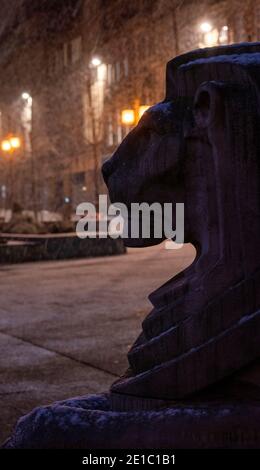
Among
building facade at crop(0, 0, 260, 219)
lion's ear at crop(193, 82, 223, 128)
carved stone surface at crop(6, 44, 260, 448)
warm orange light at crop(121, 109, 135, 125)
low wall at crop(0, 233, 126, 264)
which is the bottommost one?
low wall at crop(0, 233, 126, 264)

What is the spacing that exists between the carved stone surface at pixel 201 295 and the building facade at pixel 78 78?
53.0ft

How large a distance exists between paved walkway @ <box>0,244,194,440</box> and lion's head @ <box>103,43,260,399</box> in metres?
1.80

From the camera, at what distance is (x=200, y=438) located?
7.66 feet

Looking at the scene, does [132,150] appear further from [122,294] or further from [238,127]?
[122,294]

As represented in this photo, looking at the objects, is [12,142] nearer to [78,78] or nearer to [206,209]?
[78,78]

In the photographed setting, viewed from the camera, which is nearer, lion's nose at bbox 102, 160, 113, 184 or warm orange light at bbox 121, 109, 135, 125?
lion's nose at bbox 102, 160, 113, 184

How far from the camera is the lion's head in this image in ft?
7.79

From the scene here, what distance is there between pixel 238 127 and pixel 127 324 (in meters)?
5.60

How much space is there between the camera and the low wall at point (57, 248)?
1834cm

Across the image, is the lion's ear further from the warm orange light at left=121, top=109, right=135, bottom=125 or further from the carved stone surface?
the warm orange light at left=121, top=109, right=135, bottom=125

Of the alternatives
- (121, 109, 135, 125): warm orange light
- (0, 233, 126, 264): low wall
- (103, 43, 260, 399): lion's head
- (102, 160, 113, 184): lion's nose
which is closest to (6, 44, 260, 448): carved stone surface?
(103, 43, 260, 399): lion's head

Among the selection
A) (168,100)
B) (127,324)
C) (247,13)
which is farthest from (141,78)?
(168,100)

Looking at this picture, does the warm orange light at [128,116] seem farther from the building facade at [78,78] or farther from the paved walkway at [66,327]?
the paved walkway at [66,327]

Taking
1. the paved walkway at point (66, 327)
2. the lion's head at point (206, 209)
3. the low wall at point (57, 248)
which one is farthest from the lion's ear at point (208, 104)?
the low wall at point (57, 248)
